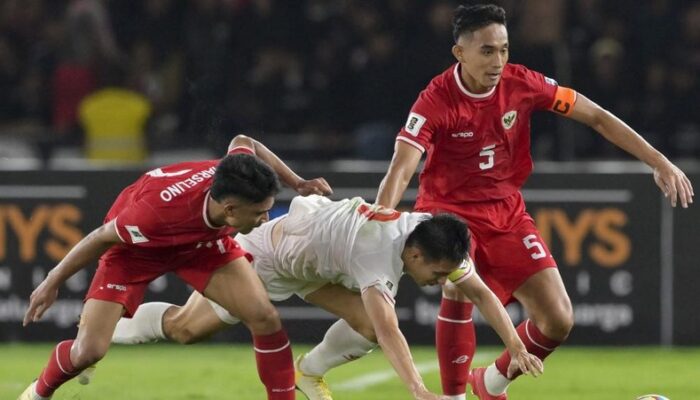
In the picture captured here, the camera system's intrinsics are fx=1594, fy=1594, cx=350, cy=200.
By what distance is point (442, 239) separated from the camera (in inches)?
271

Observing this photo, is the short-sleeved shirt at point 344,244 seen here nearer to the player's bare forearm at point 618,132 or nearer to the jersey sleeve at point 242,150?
the jersey sleeve at point 242,150

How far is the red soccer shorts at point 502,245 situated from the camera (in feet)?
26.3

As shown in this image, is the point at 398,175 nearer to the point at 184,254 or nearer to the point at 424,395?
the point at 184,254

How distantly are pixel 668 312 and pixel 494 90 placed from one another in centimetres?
411

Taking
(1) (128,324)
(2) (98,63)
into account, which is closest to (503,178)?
(1) (128,324)

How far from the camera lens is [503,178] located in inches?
321

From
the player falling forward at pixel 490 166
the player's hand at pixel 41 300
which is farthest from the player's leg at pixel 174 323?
the player falling forward at pixel 490 166

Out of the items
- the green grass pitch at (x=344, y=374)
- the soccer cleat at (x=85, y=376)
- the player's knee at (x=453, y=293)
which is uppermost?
the player's knee at (x=453, y=293)

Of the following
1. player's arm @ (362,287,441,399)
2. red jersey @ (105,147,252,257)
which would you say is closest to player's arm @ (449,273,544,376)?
player's arm @ (362,287,441,399)

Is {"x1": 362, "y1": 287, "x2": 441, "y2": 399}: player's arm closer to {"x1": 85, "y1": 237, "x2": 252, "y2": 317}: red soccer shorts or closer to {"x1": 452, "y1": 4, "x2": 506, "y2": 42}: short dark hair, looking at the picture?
{"x1": 85, "y1": 237, "x2": 252, "y2": 317}: red soccer shorts

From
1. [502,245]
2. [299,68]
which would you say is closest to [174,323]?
[502,245]

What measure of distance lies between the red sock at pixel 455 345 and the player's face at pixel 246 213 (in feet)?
4.35

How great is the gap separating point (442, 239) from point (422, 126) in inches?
43.0

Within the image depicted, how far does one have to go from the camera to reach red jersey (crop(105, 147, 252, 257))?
289 inches
